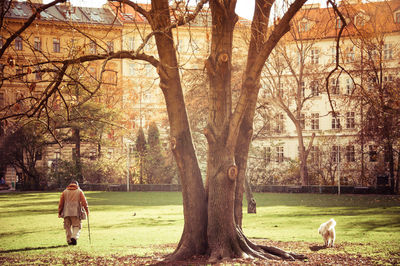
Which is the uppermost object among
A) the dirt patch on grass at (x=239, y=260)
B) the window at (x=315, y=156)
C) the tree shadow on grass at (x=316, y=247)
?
the window at (x=315, y=156)

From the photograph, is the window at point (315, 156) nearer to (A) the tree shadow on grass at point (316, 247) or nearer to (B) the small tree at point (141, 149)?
(B) the small tree at point (141, 149)

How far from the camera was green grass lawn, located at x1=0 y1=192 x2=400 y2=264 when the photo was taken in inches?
549

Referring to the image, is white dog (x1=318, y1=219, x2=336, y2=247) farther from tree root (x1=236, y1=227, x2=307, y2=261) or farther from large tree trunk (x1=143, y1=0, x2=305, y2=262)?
large tree trunk (x1=143, y1=0, x2=305, y2=262)

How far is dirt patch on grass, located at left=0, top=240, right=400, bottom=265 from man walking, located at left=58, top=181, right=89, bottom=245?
6.11 ft

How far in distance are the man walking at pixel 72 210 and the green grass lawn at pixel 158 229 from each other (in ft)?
1.40

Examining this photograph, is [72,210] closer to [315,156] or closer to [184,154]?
[184,154]

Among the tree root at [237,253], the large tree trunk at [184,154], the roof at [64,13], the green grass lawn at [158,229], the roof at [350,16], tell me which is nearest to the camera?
the roof at [64,13]

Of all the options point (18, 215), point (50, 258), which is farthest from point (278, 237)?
point (18, 215)

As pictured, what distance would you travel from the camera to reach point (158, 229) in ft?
62.3

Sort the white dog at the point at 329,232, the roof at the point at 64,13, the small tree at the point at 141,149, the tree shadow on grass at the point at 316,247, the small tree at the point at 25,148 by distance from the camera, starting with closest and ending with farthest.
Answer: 1. the roof at the point at 64,13
2. the tree shadow on grass at the point at 316,247
3. the white dog at the point at 329,232
4. the small tree at the point at 141,149
5. the small tree at the point at 25,148

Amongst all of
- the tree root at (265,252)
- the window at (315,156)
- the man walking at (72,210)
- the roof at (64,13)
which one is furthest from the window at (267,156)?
the tree root at (265,252)

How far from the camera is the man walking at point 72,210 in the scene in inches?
615

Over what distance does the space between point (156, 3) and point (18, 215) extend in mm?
17215

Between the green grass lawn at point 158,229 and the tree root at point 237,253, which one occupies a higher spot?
the tree root at point 237,253
